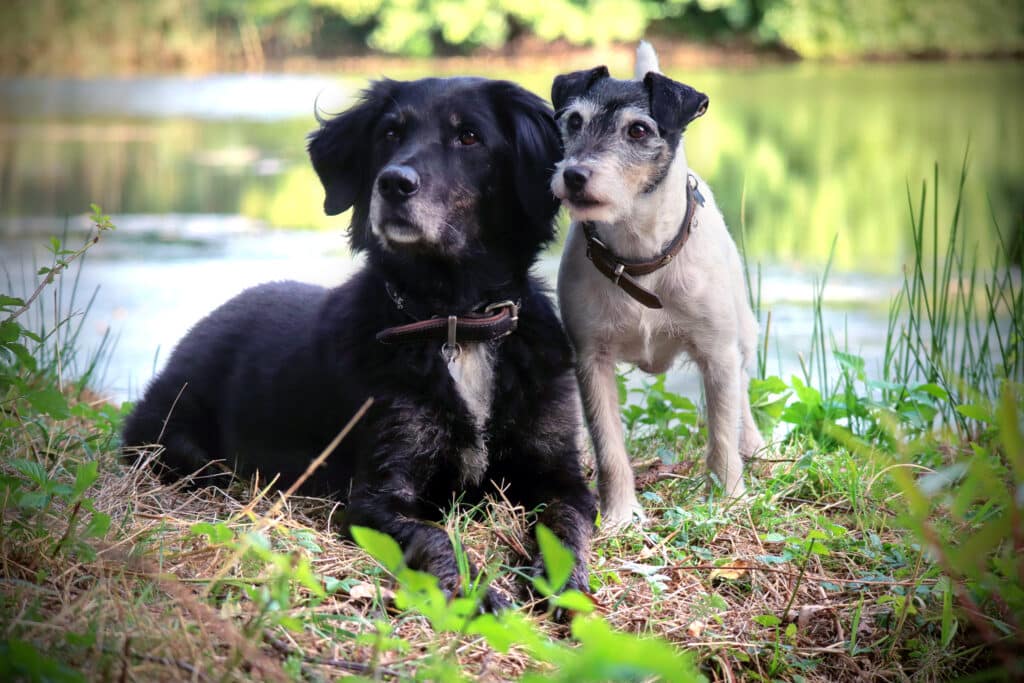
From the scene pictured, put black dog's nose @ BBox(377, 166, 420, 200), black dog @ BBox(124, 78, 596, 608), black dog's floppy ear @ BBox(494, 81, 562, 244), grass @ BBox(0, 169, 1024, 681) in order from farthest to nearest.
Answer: black dog's floppy ear @ BBox(494, 81, 562, 244) → black dog @ BBox(124, 78, 596, 608) → black dog's nose @ BBox(377, 166, 420, 200) → grass @ BBox(0, 169, 1024, 681)

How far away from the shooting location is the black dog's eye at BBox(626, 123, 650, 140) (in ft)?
11.1

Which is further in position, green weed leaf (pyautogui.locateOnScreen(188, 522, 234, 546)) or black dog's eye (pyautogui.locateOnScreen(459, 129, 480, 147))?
black dog's eye (pyautogui.locateOnScreen(459, 129, 480, 147))

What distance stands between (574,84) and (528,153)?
398mm

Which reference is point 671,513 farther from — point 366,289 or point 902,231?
point 902,231

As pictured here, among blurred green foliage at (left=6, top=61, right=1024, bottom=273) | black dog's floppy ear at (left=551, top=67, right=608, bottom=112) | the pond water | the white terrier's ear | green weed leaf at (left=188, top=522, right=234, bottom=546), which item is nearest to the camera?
green weed leaf at (left=188, top=522, right=234, bottom=546)

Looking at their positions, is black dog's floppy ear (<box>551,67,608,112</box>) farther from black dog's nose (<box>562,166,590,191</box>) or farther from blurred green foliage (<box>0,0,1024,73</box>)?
blurred green foliage (<box>0,0,1024,73</box>)

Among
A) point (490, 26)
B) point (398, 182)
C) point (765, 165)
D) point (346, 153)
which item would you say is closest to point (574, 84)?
point (346, 153)

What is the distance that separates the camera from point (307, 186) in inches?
599

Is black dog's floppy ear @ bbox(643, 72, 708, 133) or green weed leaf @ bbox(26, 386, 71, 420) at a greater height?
black dog's floppy ear @ bbox(643, 72, 708, 133)

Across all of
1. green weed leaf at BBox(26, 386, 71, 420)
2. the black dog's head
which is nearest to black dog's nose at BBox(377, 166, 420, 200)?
the black dog's head

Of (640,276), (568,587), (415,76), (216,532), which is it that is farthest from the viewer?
(415,76)

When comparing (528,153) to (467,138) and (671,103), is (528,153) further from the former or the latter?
(671,103)

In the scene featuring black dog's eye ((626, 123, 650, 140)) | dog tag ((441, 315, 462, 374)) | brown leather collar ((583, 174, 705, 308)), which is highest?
black dog's eye ((626, 123, 650, 140))

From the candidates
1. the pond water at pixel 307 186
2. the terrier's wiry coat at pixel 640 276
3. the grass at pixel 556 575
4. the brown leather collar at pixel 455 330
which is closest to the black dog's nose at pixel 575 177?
the terrier's wiry coat at pixel 640 276
